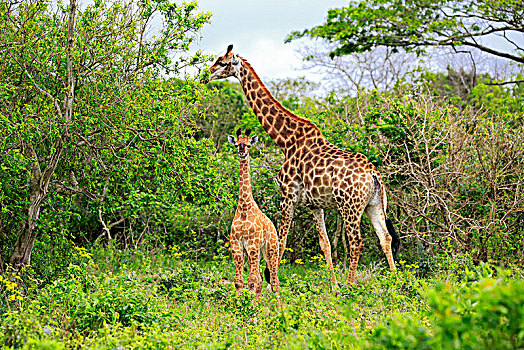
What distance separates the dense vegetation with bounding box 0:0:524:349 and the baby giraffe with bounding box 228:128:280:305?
387 millimetres

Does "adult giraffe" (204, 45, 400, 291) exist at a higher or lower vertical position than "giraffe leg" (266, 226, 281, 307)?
higher

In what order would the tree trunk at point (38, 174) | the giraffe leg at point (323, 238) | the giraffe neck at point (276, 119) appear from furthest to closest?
1. the giraffe neck at point (276, 119)
2. the giraffe leg at point (323, 238)
3. the tree trunk at point (38, 174)

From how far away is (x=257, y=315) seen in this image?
22.8 ft

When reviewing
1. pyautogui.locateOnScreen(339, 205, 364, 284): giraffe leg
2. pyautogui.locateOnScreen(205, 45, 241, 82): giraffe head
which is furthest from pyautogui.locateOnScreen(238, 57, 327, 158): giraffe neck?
pyautogui.locateOnScreen(339, 205, 364, 284): giraffe leg

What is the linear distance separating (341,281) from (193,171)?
3.23m

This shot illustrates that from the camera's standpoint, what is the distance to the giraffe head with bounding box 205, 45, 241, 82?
31.1 feet

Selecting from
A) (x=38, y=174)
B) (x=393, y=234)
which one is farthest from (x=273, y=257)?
(x=38, y=174)

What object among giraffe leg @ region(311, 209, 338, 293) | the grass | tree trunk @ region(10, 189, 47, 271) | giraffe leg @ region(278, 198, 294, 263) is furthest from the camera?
giraffe leg @ region(311, 209, 338, 293)

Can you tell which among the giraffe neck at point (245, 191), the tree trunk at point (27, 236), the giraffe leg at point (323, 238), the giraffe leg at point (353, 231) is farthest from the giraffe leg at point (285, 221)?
the tree trunk at point (27, 236)

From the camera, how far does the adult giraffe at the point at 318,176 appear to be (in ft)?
28.9

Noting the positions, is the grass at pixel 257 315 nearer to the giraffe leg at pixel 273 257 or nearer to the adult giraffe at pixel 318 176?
the giraffe leg at pixel 273 257

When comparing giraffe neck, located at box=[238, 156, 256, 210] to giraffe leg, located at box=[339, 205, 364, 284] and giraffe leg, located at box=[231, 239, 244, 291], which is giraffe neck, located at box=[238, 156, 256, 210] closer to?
giraffe leg, located at box=[231, 239, 244, 291]

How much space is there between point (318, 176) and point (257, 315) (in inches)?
111

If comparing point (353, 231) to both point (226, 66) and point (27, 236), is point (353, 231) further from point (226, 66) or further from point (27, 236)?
point (27, 236)
